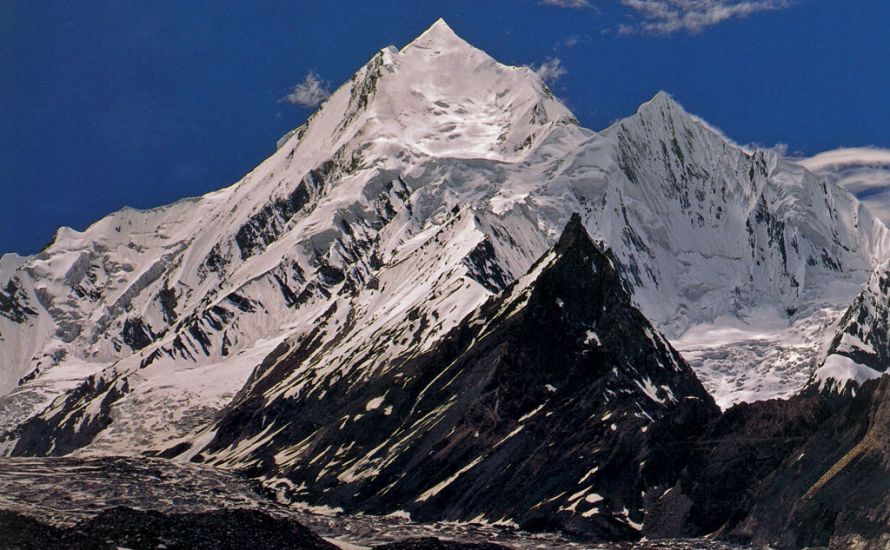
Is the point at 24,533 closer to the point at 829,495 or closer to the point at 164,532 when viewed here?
the point at 164,532

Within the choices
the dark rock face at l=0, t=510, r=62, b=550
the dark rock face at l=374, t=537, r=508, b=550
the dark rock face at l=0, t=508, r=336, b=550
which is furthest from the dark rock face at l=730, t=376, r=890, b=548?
the dark rock face at l=0, t=510, r=62, b=550

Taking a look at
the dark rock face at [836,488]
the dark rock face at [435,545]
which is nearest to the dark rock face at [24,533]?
the dark rock face at [435,545]

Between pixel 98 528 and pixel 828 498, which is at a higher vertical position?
pixel 98 528

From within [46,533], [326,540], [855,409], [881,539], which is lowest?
[881,539]

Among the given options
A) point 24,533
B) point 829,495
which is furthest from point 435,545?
point 24,533

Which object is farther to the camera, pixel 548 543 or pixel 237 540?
pixel 548 543

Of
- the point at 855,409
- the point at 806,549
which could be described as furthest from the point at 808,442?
→ the point at 806,549

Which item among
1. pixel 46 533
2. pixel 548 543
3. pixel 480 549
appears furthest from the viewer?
pixel 548 543

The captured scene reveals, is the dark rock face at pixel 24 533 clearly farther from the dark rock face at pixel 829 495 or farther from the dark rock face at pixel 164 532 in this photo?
the dark rock face at pixel 829 495

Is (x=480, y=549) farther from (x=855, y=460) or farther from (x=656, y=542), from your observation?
(x=855, y=460)
